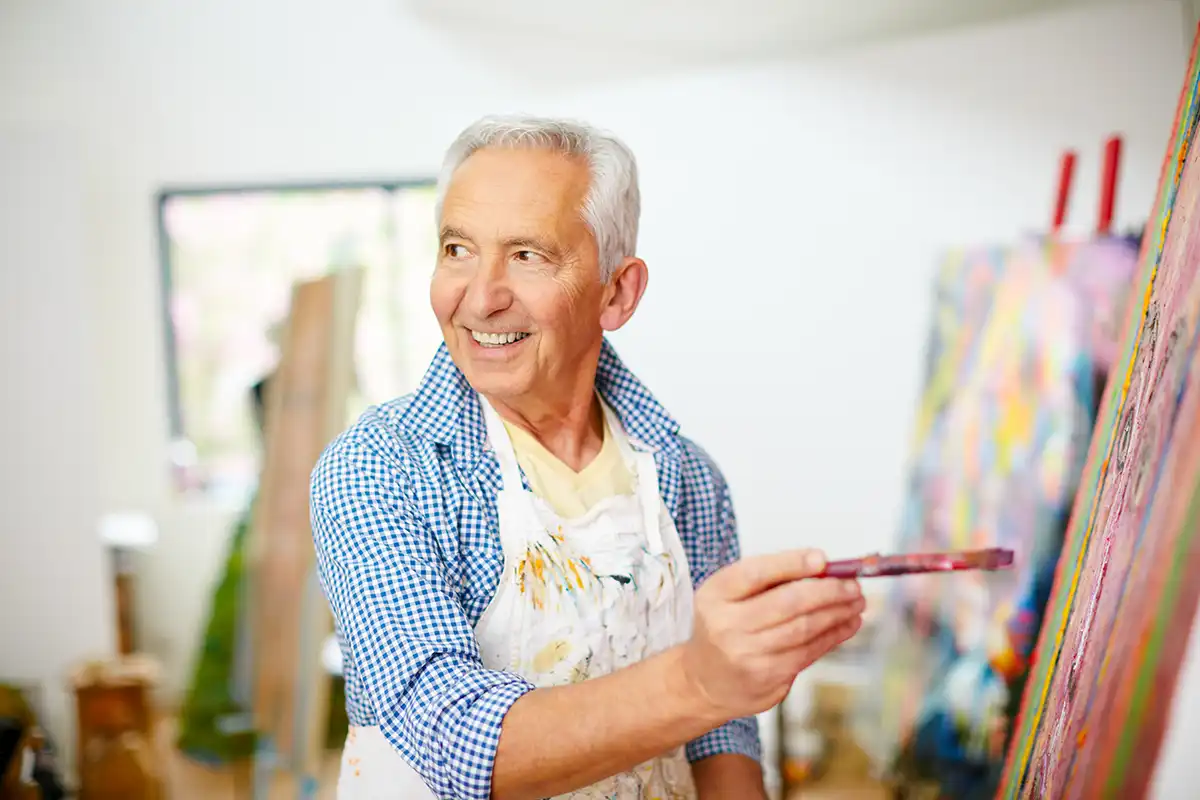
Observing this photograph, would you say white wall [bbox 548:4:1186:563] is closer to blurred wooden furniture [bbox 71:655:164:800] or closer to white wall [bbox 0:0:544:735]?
white wall [bbox 0:0:544:735]

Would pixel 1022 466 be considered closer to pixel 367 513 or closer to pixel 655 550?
pixel 655 550

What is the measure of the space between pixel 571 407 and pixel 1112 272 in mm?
1311

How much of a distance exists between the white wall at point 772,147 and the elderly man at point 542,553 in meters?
1.47

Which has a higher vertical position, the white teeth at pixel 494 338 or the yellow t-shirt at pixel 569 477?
the white teeth at pixel 494 338

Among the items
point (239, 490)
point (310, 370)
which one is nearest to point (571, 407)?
point (310, 370)

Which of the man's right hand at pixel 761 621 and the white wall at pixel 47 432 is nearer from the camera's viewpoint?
the man's right hand at pixel 761 621

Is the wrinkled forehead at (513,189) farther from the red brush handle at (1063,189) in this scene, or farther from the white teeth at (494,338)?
the red brush handle at (1063,189)

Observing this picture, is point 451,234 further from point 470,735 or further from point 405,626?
point 470,735

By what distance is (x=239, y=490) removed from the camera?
4441 millimetres

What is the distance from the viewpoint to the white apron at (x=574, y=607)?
1297 millimetres

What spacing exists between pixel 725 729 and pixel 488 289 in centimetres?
67

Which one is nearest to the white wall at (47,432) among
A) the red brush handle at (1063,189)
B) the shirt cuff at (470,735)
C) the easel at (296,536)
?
the easel at (296,536)

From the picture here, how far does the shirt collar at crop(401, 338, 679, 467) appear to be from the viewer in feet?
4.31

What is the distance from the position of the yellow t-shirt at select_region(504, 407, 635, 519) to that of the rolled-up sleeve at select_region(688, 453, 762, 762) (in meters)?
0.16
